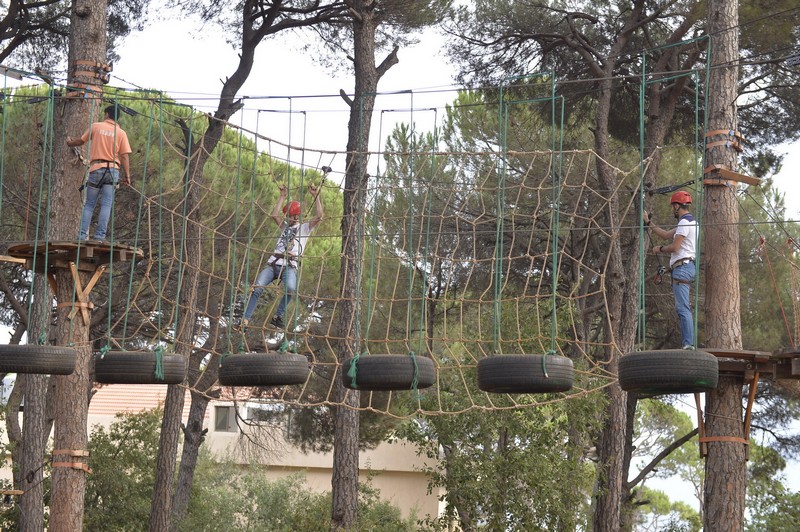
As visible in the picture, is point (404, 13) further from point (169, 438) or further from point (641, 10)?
point (169, 438)

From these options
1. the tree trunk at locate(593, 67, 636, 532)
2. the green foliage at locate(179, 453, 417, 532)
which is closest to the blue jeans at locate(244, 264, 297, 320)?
the tree trunk at locate(593, 67, 636, 532)

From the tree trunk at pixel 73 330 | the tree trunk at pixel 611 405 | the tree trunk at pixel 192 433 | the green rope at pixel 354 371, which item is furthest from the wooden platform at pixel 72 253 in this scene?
the tree trunk at pixel 192 433

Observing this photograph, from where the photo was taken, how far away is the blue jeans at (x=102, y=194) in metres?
8.02

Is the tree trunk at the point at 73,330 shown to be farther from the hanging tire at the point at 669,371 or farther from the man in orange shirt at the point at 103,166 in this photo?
the hanging tire at the point at 669,371

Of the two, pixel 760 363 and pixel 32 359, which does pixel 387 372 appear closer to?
pixel 32 359

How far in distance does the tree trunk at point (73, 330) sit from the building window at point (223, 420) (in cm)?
1385

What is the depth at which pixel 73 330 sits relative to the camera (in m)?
8.38

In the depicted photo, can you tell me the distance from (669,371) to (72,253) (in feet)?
14.1

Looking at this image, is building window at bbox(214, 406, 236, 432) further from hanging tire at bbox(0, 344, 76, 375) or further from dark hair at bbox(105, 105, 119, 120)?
hanging tire at bbox(0, 344, 76, 375)

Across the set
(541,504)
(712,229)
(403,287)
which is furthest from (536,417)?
(712,229)

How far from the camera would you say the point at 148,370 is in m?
7.53

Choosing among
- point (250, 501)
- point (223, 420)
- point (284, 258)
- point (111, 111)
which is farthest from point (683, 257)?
point (223, 420)

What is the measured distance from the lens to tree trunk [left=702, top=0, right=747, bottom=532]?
7859mm

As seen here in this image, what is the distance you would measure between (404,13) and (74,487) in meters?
7.26
